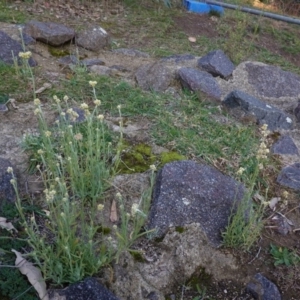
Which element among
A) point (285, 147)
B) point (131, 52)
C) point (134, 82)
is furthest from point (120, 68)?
point (285, 147)

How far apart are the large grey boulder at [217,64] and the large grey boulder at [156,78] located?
0.48 meters

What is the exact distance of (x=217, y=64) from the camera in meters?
4.47

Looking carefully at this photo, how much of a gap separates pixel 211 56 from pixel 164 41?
1248 millimetres

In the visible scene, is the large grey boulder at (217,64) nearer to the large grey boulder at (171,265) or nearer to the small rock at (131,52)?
the small rock at (131,52)

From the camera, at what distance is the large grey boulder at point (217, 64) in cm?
442

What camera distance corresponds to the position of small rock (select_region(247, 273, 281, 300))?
2352 mm

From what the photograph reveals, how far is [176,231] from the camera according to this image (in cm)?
248

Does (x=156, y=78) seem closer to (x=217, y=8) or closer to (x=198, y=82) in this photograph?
(x=198, y=82)

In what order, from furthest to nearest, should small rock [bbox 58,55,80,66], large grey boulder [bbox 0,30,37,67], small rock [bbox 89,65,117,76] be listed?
small rock [bbox 58,55,80,66] < small rock [bbox 89,65,117,76] < large grey boulder [bbox 0,30,37,67]

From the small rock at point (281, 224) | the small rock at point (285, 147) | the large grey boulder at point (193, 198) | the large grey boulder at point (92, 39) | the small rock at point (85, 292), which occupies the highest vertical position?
the small rock at point (85, 292)

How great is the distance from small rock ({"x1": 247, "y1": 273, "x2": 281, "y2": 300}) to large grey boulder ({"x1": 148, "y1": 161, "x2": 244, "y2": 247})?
10.1 inches

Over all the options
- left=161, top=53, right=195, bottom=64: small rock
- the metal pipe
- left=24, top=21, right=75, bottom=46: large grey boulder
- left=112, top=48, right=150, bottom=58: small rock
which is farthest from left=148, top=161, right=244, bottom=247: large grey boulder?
the metal pipe

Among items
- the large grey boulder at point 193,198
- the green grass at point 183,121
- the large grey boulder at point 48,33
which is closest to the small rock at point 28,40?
the large grey boulder at point 48,33

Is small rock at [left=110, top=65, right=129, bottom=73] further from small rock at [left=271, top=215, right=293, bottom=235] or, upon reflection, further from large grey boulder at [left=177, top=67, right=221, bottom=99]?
small rock at [left=271, top=215, right=293, bottom=235]
